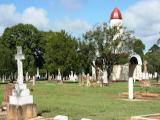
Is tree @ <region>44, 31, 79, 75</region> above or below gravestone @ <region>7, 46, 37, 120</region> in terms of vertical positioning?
above

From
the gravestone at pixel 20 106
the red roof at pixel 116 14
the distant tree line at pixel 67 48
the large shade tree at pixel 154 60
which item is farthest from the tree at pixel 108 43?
the gravestone at pixel 20 106

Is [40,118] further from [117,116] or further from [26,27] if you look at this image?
[26,27]

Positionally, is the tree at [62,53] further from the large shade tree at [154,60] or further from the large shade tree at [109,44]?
the large shade tree at [154,60]

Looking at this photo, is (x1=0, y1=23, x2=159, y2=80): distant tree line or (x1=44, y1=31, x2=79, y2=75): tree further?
(x1=44, y1=31, x2=79, y2=75): tree

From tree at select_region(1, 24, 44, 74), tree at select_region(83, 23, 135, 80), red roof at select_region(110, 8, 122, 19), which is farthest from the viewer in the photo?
red roof at select_region(110, 8, 122, 19)

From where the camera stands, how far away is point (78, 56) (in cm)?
7181

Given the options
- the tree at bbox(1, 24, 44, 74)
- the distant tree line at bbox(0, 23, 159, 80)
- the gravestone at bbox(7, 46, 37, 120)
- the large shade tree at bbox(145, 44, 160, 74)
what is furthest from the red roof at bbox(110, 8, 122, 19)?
the gravestone at bbox(7, 46, 37, 120)

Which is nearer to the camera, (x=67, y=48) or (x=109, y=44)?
(x=109, y=44)

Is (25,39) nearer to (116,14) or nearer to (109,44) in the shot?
(116,14)

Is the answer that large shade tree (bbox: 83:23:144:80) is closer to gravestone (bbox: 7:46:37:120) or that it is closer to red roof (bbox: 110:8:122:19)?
red roof (bbox: 110:8:122:19)

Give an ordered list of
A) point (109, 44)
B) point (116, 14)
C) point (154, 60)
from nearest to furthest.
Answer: point (109, 44)
point (154, 60)
point (116, 14)

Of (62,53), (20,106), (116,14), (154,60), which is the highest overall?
(116,14)

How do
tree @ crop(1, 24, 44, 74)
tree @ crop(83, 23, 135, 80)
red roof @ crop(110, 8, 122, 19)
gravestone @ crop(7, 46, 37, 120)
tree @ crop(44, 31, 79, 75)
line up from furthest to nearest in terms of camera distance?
1. red roof @ crop(110, 8, 122, 19)
2. tree @ crop(1, 24, 44, 74)
3. tree @ crop(44, 31, 79, 75)
4. tree @ crop(83, 23, 135, 80)
5. gravestone @ crop(7, 46, 37, 120)

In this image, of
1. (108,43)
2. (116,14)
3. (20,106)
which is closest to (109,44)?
(108,43)
